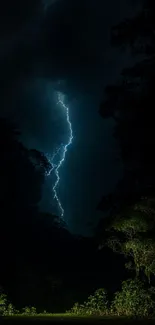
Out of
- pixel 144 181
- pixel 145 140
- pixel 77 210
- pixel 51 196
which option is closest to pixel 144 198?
pixel 145 140

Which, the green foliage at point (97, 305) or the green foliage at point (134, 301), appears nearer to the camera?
the green foliage at point (134, 301)

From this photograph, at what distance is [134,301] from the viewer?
9.44m

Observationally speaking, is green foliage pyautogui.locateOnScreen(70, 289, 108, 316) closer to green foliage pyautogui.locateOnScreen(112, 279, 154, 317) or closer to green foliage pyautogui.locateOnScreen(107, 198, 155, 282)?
green foliage pyautogui.locateOnScreen(112, 279, 154, 317)

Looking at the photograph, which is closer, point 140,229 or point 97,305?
point 140,229

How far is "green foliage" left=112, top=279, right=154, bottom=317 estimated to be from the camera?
9375mm

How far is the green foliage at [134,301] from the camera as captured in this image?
30.8ft

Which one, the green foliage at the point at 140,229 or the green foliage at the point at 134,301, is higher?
the green foliage at the point at 140,229

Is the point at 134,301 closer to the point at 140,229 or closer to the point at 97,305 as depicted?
the point at 97,305

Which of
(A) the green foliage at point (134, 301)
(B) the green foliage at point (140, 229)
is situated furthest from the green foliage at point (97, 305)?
(B) the green foliage at point (140, 229)

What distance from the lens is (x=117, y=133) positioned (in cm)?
1377

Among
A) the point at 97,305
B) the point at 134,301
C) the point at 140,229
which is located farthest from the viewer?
A: the point at 97,305

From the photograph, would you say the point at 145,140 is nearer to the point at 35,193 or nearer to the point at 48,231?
the point at 48,231

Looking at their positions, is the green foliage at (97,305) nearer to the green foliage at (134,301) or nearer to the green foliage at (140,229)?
the green foliage at (134,301)

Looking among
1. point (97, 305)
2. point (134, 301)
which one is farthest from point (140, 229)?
point (97, 305)
